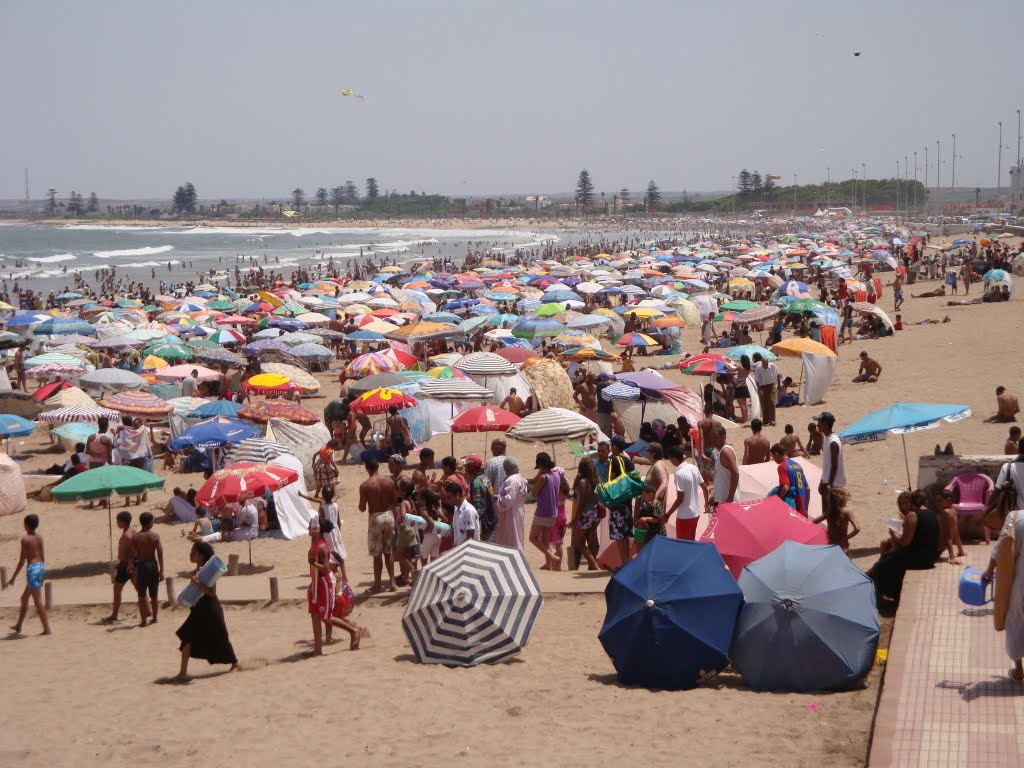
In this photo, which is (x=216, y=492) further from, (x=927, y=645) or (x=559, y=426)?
(x=927, y=645)

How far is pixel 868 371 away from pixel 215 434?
34.7 feet

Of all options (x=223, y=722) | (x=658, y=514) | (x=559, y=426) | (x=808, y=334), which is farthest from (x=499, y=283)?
(x=223, y=722)

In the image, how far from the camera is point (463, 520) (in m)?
7.91

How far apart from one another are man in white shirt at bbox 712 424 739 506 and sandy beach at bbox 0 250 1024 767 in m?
1.08

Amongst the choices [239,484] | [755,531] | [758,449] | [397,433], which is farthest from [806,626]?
[397,433]

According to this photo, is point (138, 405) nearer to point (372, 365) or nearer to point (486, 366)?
point (372, 365)

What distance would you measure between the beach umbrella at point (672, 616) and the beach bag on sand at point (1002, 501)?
2123mm

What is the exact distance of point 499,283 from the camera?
111ft

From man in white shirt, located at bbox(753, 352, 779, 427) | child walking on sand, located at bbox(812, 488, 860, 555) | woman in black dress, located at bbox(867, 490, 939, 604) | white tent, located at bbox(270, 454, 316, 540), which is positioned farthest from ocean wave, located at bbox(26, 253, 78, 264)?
woman in black dress, located at bbox(867, 490, 939, 604)

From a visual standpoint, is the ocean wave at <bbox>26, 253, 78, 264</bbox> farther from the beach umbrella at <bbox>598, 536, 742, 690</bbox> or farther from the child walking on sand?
the beach umbrella at <bbox>598, 536, 742, 690</bbox>

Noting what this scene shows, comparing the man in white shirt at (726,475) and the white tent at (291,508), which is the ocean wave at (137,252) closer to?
the white tent at (291,508)

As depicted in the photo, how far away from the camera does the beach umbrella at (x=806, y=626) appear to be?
561 cm

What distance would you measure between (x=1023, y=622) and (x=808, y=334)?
14070mm

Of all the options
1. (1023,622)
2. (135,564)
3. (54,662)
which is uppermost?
(1023,622)
